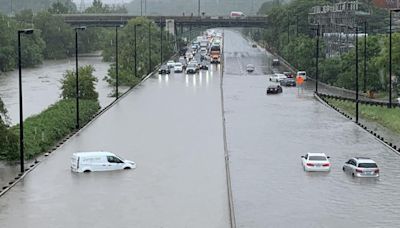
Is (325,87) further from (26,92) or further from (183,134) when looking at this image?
(183,134)

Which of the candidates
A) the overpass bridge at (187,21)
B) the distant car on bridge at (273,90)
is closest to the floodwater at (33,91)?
the distant car on bridge at (273,90)

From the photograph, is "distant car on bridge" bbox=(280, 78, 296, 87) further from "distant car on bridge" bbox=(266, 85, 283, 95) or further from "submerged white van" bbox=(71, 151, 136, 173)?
"submerged white van" bbox=(71, 151, 136, 173)

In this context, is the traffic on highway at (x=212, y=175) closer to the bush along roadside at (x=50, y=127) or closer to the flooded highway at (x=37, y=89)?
the bush along roadside at (x=50, y=127)

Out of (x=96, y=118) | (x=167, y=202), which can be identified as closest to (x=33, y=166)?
(x=167, y=202)

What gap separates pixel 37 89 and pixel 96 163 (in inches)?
1687

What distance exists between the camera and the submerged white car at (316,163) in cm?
2667

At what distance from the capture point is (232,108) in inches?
1804

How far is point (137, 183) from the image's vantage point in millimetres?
24328

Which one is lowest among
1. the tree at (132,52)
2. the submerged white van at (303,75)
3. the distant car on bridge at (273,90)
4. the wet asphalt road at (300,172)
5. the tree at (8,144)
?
the wet asphalt road at (300,172)

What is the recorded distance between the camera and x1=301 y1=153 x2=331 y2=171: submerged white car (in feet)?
87.5

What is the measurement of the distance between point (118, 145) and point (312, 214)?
12393mm

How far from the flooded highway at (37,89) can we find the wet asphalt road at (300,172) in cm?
1302

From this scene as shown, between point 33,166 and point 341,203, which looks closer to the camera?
point 341,203

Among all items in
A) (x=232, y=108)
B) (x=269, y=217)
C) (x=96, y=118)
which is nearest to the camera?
(x=269, y=217)
